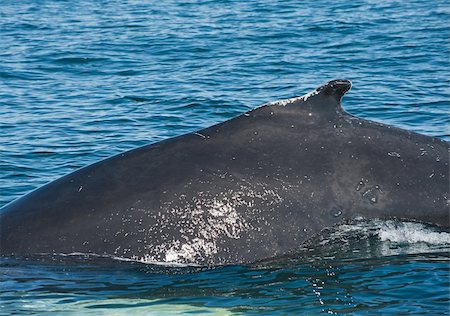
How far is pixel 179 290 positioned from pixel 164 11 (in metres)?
26.6

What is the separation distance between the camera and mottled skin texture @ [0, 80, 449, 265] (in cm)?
825

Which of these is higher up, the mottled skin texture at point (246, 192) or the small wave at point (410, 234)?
the mottled skin texture at point (246, 192)

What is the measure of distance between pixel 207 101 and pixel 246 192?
37.6 feet

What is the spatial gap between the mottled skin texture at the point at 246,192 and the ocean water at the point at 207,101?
168 millimetres

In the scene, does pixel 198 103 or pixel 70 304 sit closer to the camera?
pixel 70 304

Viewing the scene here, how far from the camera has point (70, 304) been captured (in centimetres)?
797

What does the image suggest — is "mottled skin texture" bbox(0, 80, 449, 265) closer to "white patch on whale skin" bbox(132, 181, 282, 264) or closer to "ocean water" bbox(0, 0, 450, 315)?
"white patch on whale skin" bbox(132, 181, 282, 264)

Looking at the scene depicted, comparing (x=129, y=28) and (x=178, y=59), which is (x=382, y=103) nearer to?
(x=178, y=59)

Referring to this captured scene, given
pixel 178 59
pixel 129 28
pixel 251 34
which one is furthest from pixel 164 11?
pixel 178 59

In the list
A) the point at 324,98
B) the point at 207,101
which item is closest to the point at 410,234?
the point at 324,98

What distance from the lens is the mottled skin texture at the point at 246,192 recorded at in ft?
27.1

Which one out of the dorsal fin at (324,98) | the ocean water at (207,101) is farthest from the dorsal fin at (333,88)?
the ocean water at (207,101)

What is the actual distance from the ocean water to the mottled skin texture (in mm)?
168

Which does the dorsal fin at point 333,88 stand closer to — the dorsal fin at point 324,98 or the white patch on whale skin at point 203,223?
the dorsal fin at point 324,98
